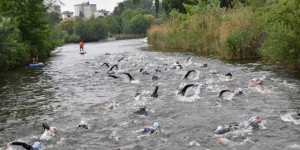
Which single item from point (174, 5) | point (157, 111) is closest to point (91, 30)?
point (174, 5)

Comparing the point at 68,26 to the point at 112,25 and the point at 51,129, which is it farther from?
the point at 51,129

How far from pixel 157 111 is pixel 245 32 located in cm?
1464

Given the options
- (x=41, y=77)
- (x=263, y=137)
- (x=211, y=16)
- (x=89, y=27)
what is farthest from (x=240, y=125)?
(x=89, y=27)

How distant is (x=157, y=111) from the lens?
42.8 feet

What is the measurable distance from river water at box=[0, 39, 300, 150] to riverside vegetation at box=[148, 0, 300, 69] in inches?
59.4

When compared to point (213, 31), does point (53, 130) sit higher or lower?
lower

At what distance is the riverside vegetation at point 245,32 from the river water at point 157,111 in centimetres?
151

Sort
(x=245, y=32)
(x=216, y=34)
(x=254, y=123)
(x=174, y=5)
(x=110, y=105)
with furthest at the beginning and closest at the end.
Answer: (x=174, y=5), (x=216, y=34), (x=245, y=32), (x=110, y=105), (x=254, y=123)

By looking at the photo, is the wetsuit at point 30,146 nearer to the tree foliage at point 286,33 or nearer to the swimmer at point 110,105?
the swimmer at point 110,105

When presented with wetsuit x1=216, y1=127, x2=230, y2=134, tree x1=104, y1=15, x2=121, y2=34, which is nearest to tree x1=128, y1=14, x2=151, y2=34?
tree x1=104, y1=15, x2=121, y2=34

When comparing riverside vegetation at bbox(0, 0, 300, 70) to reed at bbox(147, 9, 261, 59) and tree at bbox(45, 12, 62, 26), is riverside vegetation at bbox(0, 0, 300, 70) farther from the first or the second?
tree at bbox(45, 12, 62, 26)

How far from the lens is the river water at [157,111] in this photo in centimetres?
983

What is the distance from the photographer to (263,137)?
9.58m

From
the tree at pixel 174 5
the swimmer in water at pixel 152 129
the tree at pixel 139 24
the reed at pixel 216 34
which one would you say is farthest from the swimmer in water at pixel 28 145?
the tree at pixel 139 24
